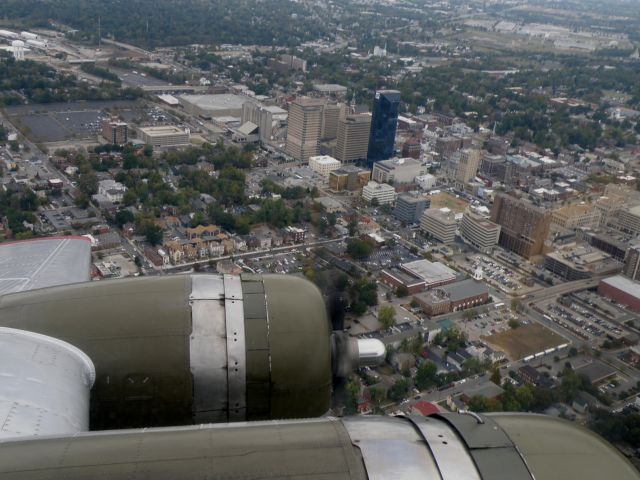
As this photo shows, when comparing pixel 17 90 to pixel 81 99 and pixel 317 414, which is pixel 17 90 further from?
pixel 317 414

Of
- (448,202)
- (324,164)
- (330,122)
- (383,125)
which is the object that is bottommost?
(448,202)

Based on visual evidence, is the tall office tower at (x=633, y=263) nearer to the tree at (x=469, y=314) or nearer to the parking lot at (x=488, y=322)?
the parking lot at (x=488, y=322)

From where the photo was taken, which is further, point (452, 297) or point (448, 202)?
point (448, 202)

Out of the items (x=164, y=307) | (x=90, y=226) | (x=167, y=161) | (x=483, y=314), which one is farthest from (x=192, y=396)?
(x=167, y=161)

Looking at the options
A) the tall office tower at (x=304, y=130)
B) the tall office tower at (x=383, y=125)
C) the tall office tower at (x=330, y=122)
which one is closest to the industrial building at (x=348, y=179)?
the tall office tower at (x=383, y=125)

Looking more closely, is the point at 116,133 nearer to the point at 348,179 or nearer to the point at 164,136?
the point at 164,136

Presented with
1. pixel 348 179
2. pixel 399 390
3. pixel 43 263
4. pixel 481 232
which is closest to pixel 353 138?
pixel 348 179
